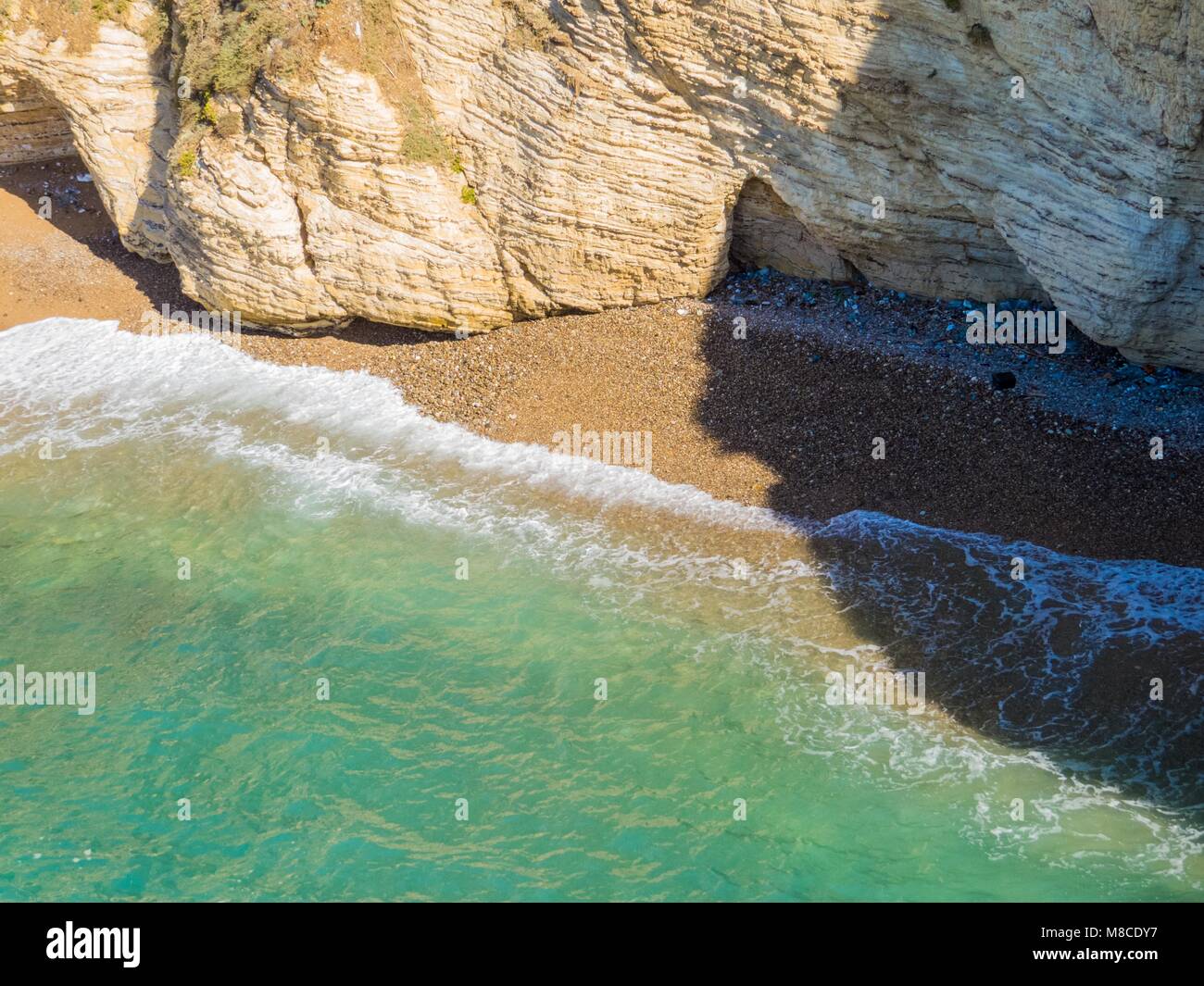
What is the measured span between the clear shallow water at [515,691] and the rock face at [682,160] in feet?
11.2

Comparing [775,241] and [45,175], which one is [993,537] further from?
[45,175]

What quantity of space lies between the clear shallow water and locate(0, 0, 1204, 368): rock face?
135 inches

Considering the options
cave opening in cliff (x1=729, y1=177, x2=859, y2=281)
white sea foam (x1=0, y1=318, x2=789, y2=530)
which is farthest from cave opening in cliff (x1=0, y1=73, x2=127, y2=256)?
cave opening in cliff (x1=729, y1=177, x2=859, y2=281)

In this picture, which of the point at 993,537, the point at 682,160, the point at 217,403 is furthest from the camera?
the point at 217,403

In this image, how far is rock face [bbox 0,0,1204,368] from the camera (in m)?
16.4

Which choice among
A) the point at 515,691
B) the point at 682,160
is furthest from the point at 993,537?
the point at 682,160

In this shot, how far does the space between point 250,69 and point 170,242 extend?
421 cm

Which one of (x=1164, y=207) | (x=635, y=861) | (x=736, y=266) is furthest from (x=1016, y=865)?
(x=736, y=266)

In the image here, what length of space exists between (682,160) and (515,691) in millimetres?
9702

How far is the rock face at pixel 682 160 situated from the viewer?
1644 centimetres

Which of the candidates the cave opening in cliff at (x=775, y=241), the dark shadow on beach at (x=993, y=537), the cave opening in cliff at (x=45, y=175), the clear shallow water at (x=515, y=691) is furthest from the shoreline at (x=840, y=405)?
the cave opening in cliff at (x=45, y=175)

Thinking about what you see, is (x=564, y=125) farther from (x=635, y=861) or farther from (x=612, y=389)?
(x=635, y=861)

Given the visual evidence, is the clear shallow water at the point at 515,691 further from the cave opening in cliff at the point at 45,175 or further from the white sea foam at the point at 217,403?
the cave opening in cliff at the point at 45,175

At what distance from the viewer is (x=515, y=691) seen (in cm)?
1544
